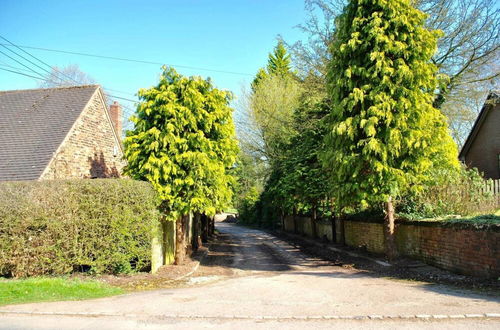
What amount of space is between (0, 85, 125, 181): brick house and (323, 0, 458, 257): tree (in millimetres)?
8225

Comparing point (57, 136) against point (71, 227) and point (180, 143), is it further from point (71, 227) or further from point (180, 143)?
point (180, 143)

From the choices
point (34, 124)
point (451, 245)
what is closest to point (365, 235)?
point (451, 245)

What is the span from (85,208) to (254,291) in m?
5.40

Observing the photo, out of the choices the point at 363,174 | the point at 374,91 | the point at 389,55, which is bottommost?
the point at 363,174

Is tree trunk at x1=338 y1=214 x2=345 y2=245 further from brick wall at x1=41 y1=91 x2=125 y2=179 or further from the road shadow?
brick wall at x1=41 y1=91 x2=125 y2=179

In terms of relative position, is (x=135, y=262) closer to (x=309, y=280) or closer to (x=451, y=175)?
(x=309, y=280)

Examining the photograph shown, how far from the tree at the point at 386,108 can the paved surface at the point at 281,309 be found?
10.5 feet

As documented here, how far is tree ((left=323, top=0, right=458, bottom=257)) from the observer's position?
37.9 feet

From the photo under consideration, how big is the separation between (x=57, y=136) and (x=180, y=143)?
6379 mm

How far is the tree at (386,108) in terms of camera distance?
11547 mm

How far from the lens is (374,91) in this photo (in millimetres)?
11766

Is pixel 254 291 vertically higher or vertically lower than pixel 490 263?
lower

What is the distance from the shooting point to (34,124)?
1695 cm

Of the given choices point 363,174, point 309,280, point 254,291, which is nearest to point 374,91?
point 363,174
